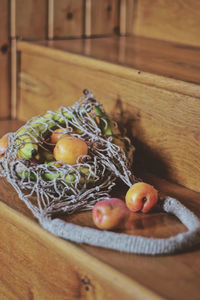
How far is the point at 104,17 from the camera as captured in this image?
179 cm

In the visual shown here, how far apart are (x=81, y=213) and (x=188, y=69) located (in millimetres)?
518

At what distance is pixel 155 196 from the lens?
3.10 feet

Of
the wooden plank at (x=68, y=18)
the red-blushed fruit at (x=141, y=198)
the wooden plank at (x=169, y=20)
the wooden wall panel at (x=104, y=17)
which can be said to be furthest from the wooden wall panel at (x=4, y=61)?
the red-blushed fruit at (x=141, y=198)

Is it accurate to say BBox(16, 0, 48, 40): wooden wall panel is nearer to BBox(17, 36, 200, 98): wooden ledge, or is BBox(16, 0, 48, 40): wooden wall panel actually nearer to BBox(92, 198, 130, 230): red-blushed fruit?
BBox(17, 36, 200, 98): wooden ledge

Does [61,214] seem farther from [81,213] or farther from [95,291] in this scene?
[95,291]

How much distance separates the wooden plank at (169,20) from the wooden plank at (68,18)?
0.80ft

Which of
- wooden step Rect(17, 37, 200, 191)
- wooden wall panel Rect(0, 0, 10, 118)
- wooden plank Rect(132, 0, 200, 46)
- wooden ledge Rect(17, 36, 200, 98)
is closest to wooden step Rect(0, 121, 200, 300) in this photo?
wooden step Rect(17, 37, 200, 191)

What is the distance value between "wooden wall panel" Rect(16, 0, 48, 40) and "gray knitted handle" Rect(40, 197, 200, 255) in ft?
3.11

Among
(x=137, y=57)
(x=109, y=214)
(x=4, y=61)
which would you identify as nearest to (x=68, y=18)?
(x=4, y=61)

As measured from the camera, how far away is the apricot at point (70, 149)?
39.0 inches

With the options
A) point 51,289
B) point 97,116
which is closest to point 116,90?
point 97,116

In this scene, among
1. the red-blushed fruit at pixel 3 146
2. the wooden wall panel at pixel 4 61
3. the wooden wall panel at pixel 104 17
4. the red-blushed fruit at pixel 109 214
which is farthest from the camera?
the wooden wall panel at pixel 104 17

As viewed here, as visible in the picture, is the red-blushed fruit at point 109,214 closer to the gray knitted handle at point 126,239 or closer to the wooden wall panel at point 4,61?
the gray knitted handle at point 126,239

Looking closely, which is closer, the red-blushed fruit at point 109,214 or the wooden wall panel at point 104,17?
the red-blushed fruit at point 109,214
